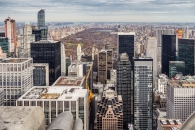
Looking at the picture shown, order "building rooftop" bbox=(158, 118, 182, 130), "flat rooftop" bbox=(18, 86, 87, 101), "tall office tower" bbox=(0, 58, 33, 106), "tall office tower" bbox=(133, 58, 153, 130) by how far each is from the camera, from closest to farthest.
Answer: "flat rooftop" bbox=(18, 86, 87, 101)
"tall office tower" bbox=(0, 58, 33, 106)
"building rooftop" bbox=(158, 118, 182, 130)
"tall office tower" bbox=(133, 58, 153, 130)

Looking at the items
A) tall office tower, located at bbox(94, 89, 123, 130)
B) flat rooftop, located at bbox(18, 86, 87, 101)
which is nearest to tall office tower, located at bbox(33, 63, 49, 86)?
tall office tower, located at bbox(94, 89, 123, 130)

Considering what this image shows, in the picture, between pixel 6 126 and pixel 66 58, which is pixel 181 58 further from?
pixel 6 126

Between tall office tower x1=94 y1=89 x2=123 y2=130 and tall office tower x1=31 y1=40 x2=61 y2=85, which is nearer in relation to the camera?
tall office tower x1=94 y1=89 x2=123 y2=130

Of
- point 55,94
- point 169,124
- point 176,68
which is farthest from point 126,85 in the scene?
point 55,94

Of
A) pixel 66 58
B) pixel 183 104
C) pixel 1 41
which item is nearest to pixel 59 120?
pixel 183 104

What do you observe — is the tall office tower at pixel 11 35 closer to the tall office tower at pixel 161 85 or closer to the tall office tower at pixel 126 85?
the tall office tower at pixel 126 85

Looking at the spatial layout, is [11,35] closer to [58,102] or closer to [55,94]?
[55,94]

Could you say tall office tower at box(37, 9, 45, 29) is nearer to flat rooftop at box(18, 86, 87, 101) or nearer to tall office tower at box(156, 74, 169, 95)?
tall office tower at box(156, 74, 169, 95)
